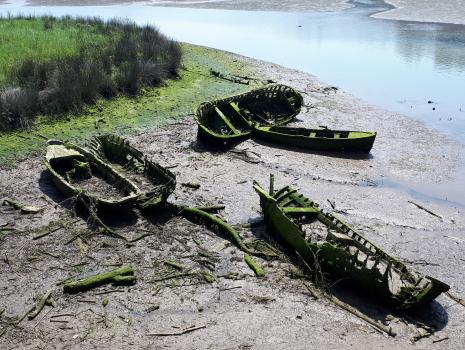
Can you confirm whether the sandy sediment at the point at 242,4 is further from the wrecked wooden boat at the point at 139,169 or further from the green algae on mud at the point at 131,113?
the wrecked wooden boat at the point at 139,169

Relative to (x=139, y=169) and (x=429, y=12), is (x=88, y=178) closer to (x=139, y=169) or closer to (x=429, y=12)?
(x=139, y=169)

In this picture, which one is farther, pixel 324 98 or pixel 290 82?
pixel 290 82

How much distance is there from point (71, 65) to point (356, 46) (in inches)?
822

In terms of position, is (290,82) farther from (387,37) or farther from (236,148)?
(387,37)

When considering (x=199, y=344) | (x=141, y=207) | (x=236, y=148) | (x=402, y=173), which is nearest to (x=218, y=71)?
(x=236, y=148)

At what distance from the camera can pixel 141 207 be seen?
40.4 ft

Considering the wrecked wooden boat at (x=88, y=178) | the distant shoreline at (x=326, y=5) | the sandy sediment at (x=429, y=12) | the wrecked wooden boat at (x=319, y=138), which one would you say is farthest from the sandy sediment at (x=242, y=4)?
the wrecked wooden boat at (x=88, y=178)

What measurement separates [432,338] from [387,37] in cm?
3236

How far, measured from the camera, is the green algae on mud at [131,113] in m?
16.9

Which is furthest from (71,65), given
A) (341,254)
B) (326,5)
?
(326,5)

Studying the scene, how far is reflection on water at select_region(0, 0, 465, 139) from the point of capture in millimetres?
23562

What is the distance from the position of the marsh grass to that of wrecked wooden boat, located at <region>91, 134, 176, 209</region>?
4283 mm

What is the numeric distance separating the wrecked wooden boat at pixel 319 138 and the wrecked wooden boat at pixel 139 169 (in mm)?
4999

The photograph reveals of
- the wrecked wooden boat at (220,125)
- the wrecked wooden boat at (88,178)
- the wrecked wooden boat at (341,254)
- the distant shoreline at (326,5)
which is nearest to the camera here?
the wrecked wooden boat at (341,254)
